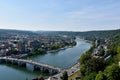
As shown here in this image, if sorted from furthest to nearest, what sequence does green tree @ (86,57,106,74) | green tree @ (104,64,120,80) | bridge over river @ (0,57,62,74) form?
bridge over river @ (0,57,62,74) → green tree @ (86,57,106,74) → green tree @ (104,64,120,80)

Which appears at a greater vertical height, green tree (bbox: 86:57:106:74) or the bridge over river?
green tree (bbox: 86:57:106:74)

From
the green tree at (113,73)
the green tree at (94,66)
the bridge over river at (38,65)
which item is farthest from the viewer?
the bridge over river at (38,65)

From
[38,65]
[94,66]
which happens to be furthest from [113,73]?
[38,65]

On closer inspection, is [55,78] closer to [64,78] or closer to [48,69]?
[64,78]

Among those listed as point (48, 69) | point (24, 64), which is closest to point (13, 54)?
point (24, 64)

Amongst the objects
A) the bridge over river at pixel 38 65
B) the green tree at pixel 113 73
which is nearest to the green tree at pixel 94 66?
the green tree at pixel 113 73

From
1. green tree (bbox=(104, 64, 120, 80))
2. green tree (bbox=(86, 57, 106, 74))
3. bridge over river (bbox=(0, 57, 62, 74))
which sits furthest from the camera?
bridge over river (bbox=(0, 57, 62, 74))

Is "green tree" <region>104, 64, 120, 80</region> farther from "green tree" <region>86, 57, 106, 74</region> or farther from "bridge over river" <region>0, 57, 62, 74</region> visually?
"bridge over river" <region>0, 57, 62, 74</region>

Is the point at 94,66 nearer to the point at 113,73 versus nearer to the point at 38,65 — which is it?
the point at 113,73

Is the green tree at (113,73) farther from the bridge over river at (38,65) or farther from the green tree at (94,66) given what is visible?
the bridge over river at (38,65)

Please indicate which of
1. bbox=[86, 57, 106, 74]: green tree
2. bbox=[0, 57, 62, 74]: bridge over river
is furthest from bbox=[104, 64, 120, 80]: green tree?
bbox=[0, 57, 62, 74]: bridge over river

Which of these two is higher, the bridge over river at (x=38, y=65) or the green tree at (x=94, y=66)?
the green tree at (x=94, y=66)
